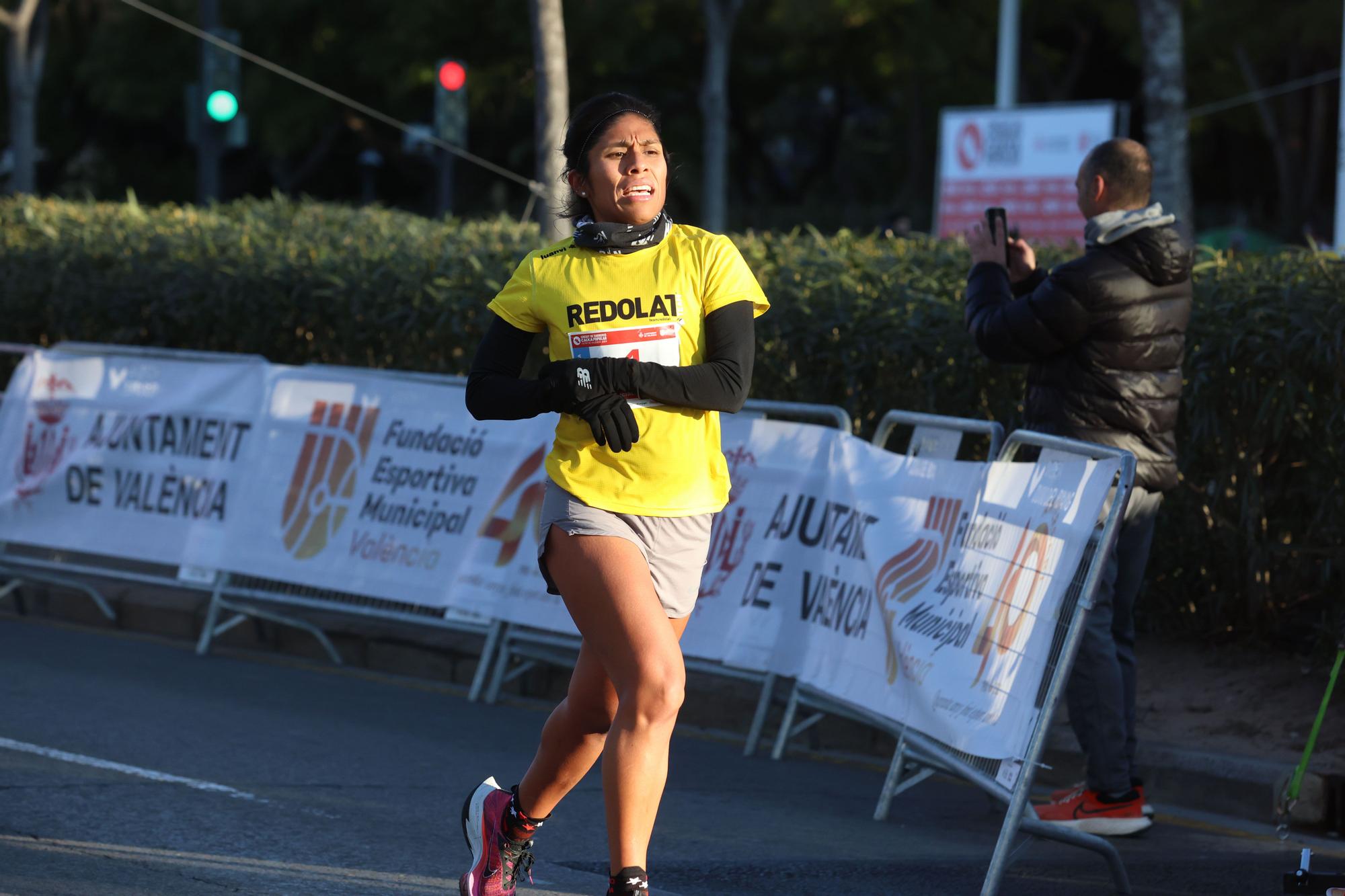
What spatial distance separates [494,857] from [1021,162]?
16.9 metres

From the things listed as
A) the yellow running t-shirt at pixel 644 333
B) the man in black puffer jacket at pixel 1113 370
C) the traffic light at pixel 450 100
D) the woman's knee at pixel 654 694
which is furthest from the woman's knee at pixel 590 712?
the traffic light at pixel 450 100

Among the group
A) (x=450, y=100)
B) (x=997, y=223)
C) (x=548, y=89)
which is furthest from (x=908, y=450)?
(x=450, y=100)

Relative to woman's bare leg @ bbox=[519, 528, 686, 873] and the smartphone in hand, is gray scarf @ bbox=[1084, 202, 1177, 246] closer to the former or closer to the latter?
the smartphone in hand

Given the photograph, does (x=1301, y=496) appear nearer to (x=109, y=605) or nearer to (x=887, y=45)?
(x=109, y=605)

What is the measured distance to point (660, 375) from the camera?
161 inches

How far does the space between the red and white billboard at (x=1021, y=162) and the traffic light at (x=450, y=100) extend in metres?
5.90

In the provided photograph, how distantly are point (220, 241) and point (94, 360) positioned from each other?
202 cm

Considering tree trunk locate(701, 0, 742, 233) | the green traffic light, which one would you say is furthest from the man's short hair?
tree trunk locate(701, 0, 742, 233)

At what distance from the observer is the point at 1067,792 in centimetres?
606

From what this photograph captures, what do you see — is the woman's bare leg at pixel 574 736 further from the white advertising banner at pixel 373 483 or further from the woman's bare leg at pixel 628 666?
the white advertising banner at pixel 373 483

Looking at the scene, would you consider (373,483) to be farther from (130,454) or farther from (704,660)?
(704,660)

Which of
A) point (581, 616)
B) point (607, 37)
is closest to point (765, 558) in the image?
point (581, 616)

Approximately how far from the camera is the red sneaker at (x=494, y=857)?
4.51 m

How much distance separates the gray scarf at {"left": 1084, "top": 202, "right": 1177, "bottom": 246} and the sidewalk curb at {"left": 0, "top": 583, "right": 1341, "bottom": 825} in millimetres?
1742
